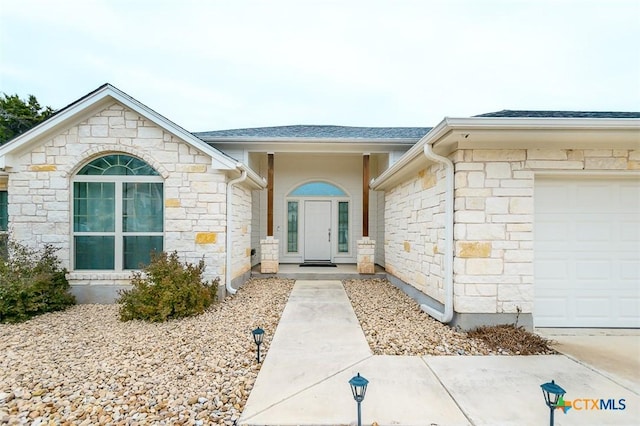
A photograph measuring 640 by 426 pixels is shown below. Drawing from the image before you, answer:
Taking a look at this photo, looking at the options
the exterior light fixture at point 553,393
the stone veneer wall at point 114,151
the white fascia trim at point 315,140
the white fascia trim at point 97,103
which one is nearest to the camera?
the exterior light fixture at point 553,393

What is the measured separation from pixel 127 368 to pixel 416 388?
2927 millimetres

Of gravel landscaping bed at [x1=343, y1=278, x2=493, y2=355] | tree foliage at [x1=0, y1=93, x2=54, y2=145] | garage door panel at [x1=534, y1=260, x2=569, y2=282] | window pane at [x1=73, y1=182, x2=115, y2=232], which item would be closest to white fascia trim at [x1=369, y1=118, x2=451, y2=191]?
garage door panel at [x1=534, y1=260, x2=569, y2=282]

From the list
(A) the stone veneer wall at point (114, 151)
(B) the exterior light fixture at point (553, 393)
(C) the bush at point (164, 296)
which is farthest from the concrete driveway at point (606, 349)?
(A) the stone veneer wall at point (114, 151)

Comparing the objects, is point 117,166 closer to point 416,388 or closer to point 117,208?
point 117,208

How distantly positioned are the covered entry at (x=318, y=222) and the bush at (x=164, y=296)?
527 centimetres

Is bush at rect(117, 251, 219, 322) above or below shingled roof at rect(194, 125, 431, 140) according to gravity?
below

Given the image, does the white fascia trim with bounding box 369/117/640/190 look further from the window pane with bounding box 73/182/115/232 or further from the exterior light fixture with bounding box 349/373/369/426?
the window pane with bounding box 73/182/115/232

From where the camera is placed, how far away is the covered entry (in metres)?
10.2

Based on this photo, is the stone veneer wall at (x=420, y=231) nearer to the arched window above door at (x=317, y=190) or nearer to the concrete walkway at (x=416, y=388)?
the concrete walkway at (x=416, y=388)

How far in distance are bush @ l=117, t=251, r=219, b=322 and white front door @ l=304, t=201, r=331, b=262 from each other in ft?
17.4

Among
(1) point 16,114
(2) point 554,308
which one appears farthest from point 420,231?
(1) point 16,114

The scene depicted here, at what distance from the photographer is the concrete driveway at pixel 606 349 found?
2966 mm

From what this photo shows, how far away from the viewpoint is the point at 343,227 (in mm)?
10234

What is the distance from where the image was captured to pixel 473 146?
3.98 meters
